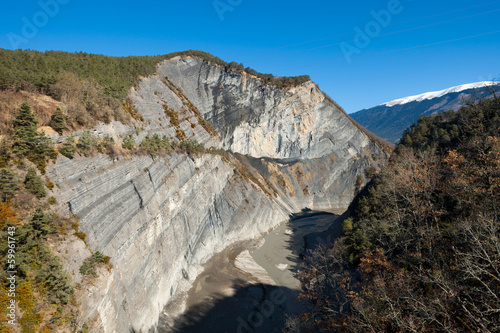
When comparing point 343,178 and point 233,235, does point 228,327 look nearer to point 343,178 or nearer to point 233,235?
point 233,235

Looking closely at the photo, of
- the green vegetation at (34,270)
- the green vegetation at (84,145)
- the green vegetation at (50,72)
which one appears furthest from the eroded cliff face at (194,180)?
the green vegetation at (50,72)

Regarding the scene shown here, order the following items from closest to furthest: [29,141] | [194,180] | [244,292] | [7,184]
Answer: [7,184] → [29,141] → [244,292] → [194,180]

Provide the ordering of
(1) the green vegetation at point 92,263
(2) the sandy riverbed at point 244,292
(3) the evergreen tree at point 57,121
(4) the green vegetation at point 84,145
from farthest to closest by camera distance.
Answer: (2) the sandy riverbed at point 244,292 < (4) the green vegetation at point 84,145 < (3) the evergreen tree at point 57,121 < (1) the green vegetation at point 92,263

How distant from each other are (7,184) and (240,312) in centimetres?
1889

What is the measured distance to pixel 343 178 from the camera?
233ft

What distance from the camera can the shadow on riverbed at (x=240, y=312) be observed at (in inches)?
787

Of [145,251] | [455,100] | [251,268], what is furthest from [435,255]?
[455,100]

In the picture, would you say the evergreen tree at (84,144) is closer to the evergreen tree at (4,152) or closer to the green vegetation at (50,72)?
the evergreen tree at (4,152)

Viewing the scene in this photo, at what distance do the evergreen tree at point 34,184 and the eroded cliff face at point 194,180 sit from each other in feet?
3.53

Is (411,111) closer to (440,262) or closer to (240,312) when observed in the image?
(440,262)

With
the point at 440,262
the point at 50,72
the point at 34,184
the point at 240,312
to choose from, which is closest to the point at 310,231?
the point at 240,312

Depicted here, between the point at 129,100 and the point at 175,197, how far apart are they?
A: 42.3 ft

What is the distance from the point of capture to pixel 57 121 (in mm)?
15500

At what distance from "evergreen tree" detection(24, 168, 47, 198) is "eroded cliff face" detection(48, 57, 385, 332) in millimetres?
1076
